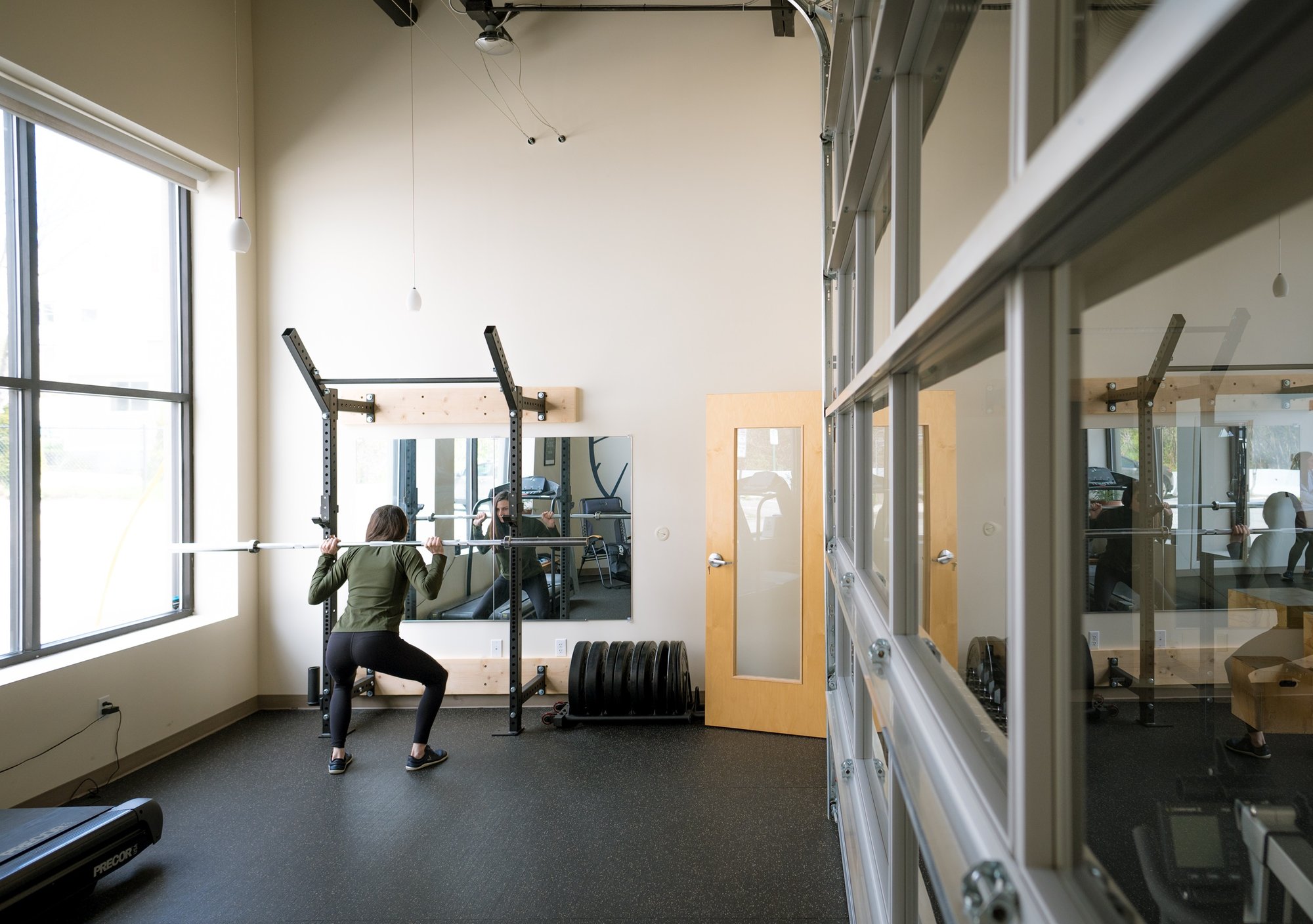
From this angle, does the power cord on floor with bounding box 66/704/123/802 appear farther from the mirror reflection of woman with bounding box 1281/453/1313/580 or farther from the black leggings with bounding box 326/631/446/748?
the mirror reflection of woman with bounding box 1281/453/1313/580

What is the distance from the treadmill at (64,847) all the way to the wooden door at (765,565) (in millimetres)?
3009

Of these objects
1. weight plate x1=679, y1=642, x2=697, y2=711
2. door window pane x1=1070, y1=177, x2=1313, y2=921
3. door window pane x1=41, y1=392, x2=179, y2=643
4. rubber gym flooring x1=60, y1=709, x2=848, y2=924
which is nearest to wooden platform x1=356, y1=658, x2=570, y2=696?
rubber gym flooring x1=60, y1=709, x2=848, y2=924

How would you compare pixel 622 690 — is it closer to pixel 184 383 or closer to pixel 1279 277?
pixel 184 383

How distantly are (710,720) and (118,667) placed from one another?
136 inches

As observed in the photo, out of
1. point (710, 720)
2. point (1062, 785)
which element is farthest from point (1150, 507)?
point (710, 720)

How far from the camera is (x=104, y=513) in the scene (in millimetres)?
4309

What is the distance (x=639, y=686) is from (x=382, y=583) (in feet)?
5.51

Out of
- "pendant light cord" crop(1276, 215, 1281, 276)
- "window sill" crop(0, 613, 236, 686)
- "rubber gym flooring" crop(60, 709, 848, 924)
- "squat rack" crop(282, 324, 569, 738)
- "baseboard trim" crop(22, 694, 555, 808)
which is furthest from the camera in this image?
"squat rack" crop(282, 324, 569, 738)

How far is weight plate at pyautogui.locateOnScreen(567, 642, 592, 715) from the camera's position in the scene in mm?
4656

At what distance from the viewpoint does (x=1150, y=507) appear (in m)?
0.73

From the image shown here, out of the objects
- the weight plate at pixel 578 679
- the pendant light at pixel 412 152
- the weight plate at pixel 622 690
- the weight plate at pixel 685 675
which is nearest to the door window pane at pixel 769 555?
the weight plate at pixel 685 675

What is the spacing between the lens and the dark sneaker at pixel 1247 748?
1.97 ft

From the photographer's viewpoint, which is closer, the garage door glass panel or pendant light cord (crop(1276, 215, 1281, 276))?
pendant light cord (crop(1276, 215, 1281, 276))

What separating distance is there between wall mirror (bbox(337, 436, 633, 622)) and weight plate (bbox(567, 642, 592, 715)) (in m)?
0.39
